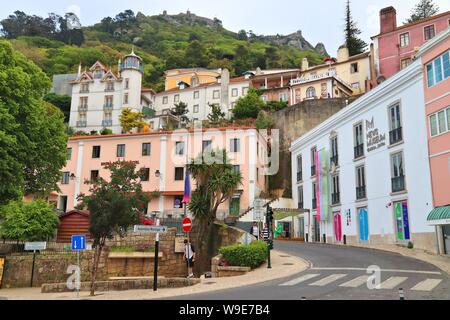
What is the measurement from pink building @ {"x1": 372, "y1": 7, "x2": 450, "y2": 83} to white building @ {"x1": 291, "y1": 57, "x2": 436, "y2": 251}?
2308cm

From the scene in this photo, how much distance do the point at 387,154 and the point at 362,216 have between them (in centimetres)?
499

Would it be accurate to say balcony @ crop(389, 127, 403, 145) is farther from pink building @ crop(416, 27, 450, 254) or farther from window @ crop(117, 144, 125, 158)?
window @ crop(117, 144, 125, 158)

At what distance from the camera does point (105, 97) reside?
70.8 m

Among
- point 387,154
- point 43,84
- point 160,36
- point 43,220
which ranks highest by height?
point 160,36

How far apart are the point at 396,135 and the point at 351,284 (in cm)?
1551

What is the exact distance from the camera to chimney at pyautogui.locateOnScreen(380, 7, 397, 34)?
52.9m

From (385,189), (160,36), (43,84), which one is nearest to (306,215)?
(385,189)

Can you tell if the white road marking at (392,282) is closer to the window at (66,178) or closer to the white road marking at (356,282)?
the white road marking at (356,282)

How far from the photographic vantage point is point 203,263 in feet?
90.8

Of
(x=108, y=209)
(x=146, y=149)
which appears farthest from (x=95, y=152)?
(x=108, y=209)

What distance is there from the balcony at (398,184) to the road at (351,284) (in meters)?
6.01

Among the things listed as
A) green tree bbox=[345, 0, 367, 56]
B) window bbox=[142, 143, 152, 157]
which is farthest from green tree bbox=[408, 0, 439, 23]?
window bbox=[142, 143, 152, 157]
